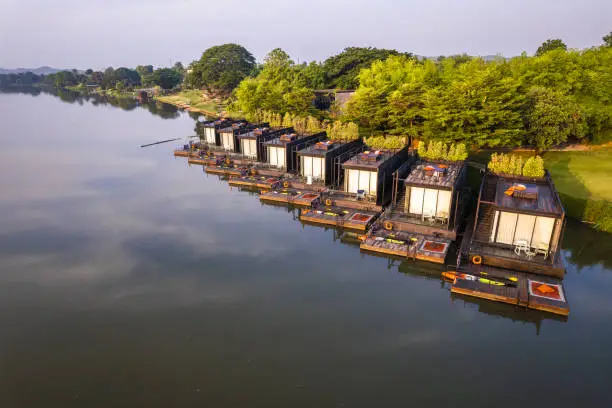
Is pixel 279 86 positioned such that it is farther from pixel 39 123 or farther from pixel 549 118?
pixel 39 123

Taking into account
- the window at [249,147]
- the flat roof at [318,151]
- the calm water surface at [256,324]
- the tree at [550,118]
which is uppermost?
the tree at [550,118]

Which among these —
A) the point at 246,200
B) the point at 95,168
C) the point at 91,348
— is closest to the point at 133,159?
the point at 95,168

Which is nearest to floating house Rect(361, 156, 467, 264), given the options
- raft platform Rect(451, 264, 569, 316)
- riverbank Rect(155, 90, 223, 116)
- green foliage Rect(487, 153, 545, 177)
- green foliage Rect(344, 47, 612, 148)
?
raft platform Rect(451, 264, 569, 316)

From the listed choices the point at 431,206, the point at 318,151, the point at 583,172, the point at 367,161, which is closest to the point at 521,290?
the point at 431,206

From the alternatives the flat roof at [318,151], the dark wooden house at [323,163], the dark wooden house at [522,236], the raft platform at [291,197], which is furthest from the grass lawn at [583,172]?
the raft platform at [291,197]

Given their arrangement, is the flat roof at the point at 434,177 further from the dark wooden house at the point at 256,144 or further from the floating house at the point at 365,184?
the dark wooden house at the point at 256,144

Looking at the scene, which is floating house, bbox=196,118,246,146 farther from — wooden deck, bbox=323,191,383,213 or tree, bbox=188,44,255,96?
tree, bbox=188,44,255,96
